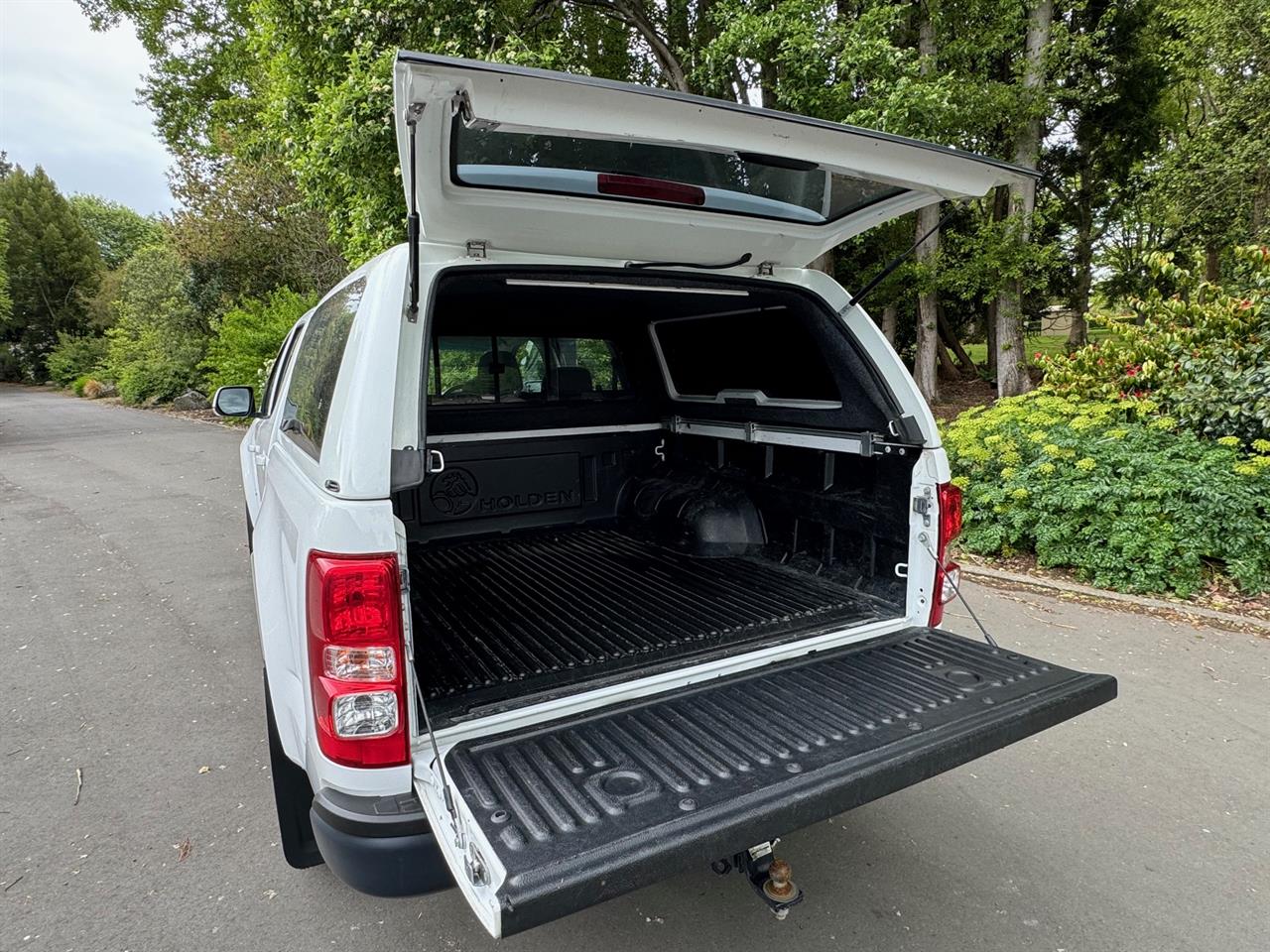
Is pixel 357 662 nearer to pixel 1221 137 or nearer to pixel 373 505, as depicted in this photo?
pixel 373 505

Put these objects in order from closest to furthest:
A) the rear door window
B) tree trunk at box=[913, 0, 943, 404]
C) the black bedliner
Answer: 1. the black bedliner
2. the rear door window
3. tree trunk at box=[913, 0, 943, 404]

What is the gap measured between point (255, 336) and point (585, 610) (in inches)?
531

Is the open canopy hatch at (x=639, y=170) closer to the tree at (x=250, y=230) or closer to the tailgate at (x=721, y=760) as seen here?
the tailgate at (x=721, y=760)

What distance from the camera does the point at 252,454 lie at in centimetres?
405

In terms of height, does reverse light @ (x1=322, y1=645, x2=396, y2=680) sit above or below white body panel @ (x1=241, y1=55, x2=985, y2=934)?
below

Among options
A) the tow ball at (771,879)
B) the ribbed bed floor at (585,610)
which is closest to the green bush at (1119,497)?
the ribbed bed floor at (585,610)

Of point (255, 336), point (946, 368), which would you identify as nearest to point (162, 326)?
point (255, 336)

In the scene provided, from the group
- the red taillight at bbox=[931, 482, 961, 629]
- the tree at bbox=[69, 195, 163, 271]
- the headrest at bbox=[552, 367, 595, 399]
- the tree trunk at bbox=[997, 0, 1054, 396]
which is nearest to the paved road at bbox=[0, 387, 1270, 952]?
the red taillight at bbox=[931, 482, 961, 629]

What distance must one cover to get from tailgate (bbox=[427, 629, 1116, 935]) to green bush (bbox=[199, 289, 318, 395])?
13490 millimetres

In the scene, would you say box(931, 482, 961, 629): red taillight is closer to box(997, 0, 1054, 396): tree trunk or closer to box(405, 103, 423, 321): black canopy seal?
box(405, 103, 423, 321): black canopy seal

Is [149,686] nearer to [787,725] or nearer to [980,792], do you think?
[787,725]

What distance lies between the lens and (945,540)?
2.53 meters

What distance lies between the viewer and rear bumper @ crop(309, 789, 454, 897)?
157 cm

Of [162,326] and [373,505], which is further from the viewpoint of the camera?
[162,326]
